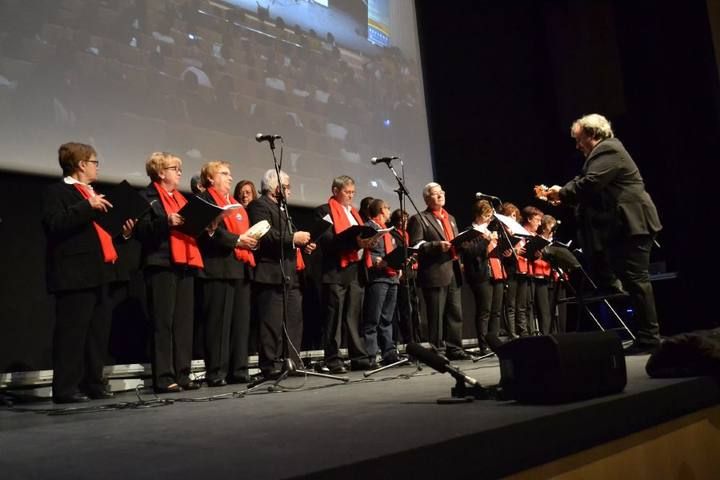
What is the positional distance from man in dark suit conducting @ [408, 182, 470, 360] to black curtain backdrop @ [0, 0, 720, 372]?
1110 mm

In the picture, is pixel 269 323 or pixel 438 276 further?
pixel 438 276

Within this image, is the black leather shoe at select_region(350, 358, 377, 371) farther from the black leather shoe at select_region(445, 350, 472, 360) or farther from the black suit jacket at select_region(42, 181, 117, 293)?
the black suit jacket at select_region(42, 181, 117, 293)

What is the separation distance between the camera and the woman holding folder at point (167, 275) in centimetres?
419

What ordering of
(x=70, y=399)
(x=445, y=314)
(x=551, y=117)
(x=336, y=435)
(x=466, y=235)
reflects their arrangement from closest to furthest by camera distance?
(x=336, y=435), (x=70, y=399), (x=466, y=235), (x=445, y=314), (x=551, y=117)

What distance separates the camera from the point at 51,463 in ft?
5.53

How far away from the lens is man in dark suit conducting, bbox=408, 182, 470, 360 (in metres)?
5.95

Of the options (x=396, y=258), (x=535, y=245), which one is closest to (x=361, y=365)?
(x=396, y=258)

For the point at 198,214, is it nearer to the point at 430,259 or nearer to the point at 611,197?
the point at 430,259

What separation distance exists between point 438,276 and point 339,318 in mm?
1016

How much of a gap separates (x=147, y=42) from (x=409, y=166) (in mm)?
3464

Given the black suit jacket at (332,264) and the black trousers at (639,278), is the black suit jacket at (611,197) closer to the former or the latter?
the black trousers at (639,278)

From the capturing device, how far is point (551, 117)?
10.6m

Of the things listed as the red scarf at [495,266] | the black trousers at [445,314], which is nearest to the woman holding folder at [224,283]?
the black trousers at [445,314]

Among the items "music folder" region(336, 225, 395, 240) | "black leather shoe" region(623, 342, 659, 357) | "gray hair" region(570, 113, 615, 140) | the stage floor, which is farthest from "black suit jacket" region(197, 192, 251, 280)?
"black leather shoe" region(623, 342, 659, 357)
